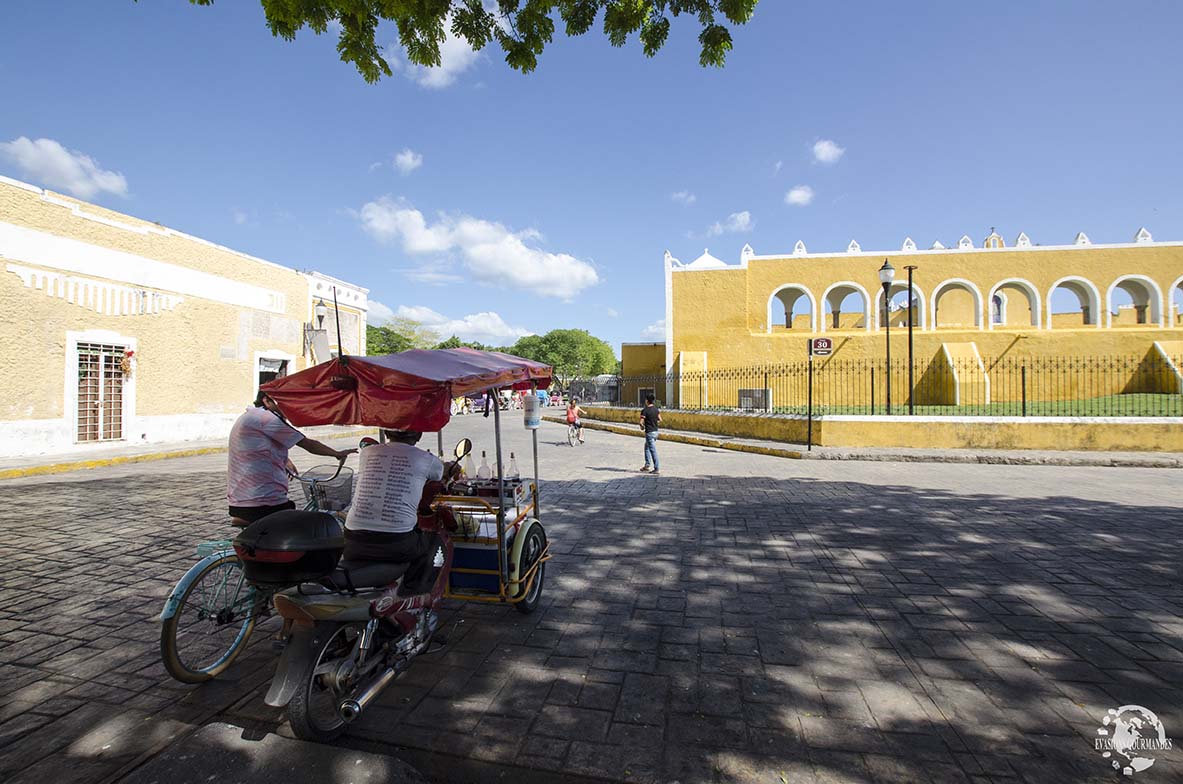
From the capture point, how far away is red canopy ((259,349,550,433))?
3.15 m

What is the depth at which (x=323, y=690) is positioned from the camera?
9.05 feet

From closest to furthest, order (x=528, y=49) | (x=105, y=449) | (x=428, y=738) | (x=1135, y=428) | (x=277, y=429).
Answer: (x=428, y=738)
(x=277, y=429)
(x=528, y=49)
(x=1135, y=428)
(x=105, y=449)

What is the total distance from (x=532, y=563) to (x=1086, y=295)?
31877mm

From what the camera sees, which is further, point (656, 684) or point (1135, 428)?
point (1135, 428)

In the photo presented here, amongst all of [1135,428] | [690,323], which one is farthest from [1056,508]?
[690,323]

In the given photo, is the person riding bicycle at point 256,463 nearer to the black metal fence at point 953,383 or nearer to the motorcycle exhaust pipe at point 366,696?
the motorcycle exhaust pipe at point 366,696

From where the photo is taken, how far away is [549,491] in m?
9.29

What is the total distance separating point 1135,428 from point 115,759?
19112 mm

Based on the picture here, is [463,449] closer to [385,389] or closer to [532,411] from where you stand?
[532,411]

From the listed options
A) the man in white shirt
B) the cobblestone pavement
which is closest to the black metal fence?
the cobblestone pavement

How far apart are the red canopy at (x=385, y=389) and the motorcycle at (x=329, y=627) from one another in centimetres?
72

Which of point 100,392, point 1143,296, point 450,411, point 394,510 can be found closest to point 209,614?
point 394,510

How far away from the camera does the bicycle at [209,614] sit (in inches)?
124

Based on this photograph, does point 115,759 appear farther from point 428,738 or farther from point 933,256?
point 933,256
